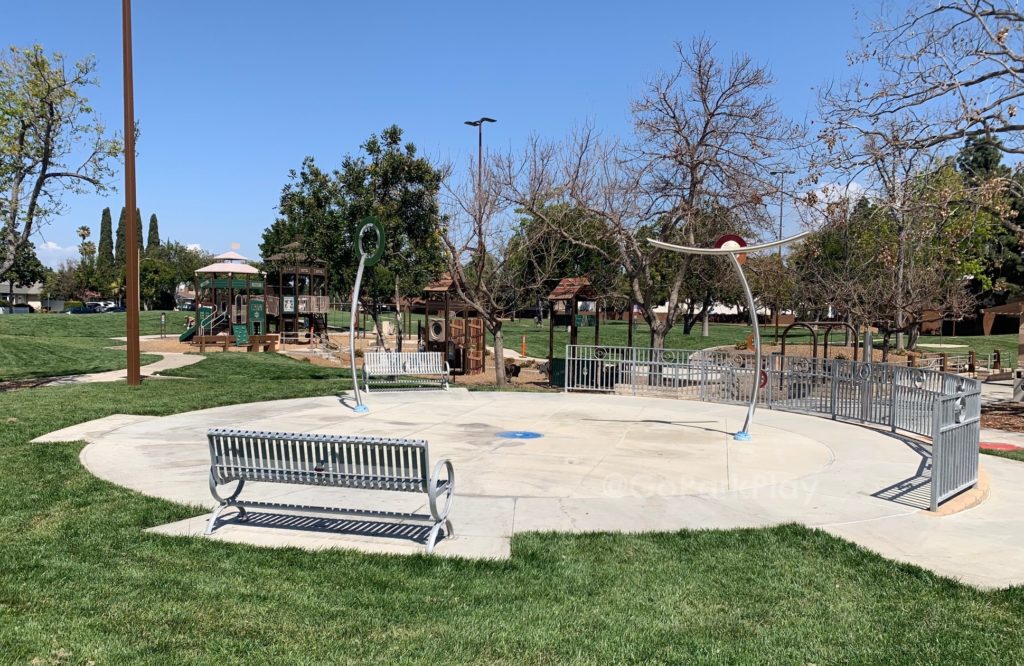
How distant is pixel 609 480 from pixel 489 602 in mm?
3888

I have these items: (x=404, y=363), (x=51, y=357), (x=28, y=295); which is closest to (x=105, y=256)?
(x=28, y=295)

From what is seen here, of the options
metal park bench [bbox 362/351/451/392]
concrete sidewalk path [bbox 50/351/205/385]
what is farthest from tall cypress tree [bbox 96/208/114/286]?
metal park bench [bbox 362/351/451/392]

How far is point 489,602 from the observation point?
483 centimetres

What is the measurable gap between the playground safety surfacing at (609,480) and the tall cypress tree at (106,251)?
102 metres

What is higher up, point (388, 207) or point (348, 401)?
point (388, 207)

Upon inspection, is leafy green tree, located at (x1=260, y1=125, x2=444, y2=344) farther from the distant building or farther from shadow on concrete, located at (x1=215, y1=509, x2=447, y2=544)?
the distant building

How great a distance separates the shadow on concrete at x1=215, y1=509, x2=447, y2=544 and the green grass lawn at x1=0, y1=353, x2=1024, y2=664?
57cm

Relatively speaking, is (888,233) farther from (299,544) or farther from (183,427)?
(299,544)

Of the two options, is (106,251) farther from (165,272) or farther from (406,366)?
(406,366)

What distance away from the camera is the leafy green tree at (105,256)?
101062mm

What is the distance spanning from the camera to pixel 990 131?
49.8 feet

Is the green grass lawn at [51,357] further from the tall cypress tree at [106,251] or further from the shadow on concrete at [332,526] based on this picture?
the tall cypress tree at [106,251]

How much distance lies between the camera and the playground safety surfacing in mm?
6336

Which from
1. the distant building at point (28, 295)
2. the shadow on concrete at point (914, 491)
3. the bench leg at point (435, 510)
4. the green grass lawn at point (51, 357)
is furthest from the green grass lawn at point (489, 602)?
the distant building at point (28, 295)
